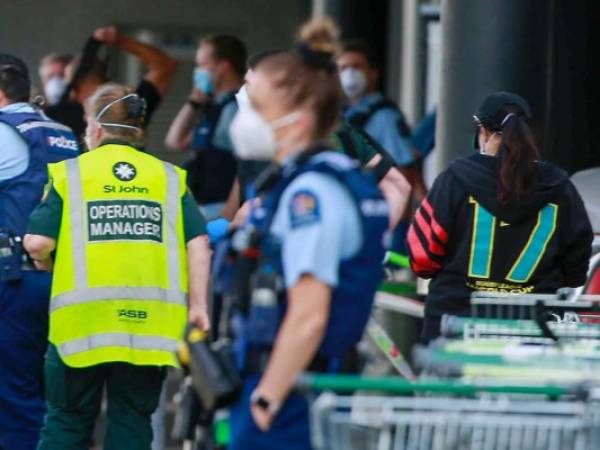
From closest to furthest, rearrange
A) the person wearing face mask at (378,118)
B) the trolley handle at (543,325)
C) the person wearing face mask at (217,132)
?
the trolley handle at (543,325) → the person wearing face mask at (217,132) → the person wearing face mask at (378,118)

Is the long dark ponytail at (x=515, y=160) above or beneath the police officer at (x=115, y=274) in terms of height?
above

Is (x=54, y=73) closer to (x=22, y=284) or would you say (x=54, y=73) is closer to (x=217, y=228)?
(x=22, y=284)

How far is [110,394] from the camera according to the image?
22.3 ft

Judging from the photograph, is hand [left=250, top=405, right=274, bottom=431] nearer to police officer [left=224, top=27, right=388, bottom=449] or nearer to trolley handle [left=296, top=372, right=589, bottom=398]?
police officer [left=224, top=27, right=388, bottom=449]

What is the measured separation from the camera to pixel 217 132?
9.94 meters

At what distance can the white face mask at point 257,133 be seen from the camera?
15.2 feet

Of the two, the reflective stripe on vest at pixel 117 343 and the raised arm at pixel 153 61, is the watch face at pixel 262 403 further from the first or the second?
the raised arm at pixel 153 61

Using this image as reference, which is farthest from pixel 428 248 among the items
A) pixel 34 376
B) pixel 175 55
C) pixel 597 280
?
pixel 175 55

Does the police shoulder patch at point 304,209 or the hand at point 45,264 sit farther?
the hand at point 45,264

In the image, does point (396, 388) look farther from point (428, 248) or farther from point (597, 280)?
point (597, 280)

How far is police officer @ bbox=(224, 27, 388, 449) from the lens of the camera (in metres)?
4.42

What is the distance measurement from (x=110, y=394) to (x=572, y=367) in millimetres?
2928

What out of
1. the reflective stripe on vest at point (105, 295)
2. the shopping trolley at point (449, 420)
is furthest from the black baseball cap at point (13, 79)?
the shopping trolley at point (449, 420)

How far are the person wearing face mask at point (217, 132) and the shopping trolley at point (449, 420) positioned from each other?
5.68 m
